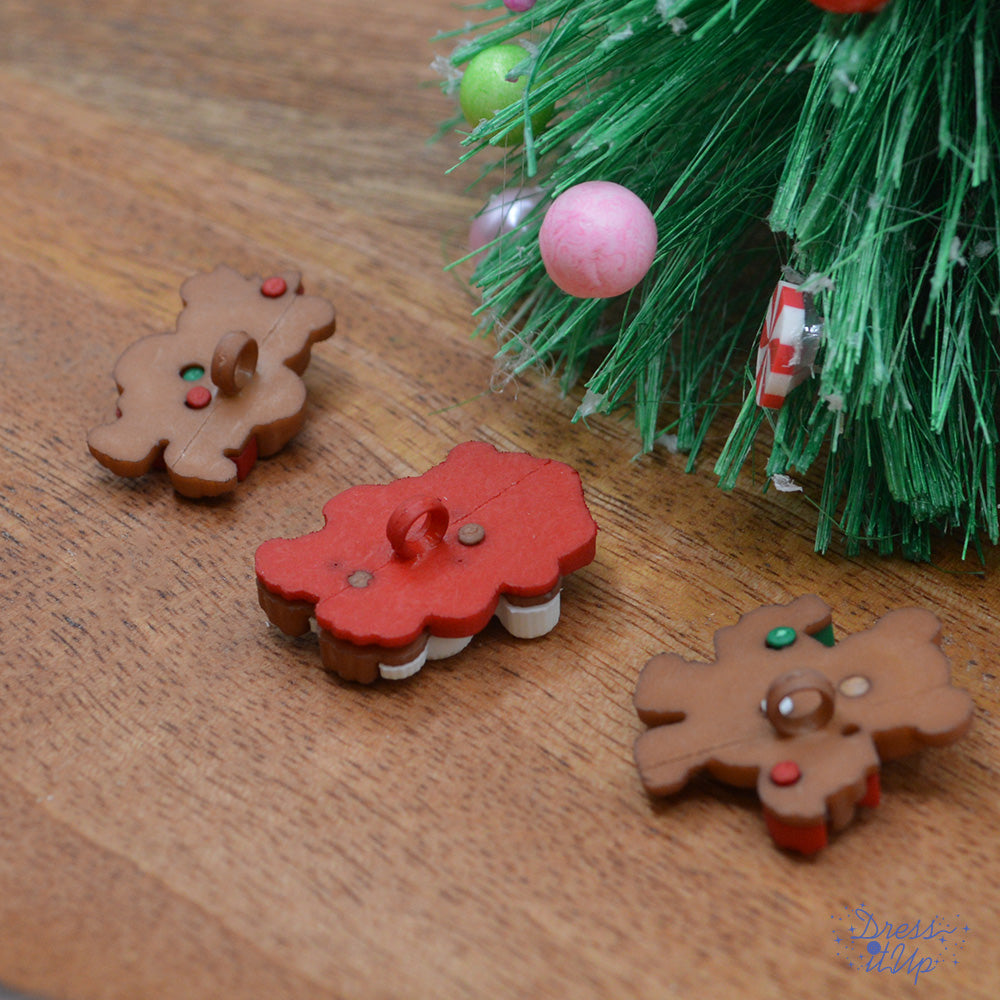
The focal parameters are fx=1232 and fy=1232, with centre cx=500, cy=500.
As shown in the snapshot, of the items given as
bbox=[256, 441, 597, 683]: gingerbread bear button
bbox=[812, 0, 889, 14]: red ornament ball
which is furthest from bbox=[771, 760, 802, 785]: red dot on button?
bbox=[812, 0, 889, 14]: red ornament ball

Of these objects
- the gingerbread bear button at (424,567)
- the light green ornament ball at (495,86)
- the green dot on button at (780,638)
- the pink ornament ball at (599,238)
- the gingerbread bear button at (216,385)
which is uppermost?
the light green ornament ball at (495,86)

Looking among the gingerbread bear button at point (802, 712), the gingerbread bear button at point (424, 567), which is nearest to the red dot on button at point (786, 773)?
the gingerbread bear button at point (802, 712)

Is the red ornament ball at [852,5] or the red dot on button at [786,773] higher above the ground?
the red ornament ball at [852,5]

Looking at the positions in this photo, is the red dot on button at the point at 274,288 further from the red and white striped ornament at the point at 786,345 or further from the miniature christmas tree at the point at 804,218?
the red and white striped ornament at the point at 786,345

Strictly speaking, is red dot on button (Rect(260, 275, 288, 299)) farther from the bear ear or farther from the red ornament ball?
the red ornament ball

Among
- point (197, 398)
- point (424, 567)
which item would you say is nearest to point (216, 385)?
point (197, 398)

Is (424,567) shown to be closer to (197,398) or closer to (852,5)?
(197,398)

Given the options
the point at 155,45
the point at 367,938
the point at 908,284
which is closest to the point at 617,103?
the point at 908,284
